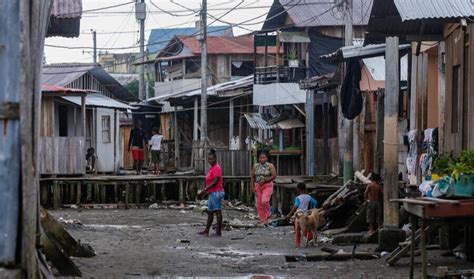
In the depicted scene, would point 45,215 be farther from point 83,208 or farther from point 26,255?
point 83,208

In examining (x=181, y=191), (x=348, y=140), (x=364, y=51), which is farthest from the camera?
(x=181, y=191)

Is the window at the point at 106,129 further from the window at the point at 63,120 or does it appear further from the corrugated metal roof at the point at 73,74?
the window at the point at 63,120

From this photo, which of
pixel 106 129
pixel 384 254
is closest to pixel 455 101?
pixel 384 254

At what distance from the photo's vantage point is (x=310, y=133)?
34.2 meters

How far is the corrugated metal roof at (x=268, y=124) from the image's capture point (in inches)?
1497

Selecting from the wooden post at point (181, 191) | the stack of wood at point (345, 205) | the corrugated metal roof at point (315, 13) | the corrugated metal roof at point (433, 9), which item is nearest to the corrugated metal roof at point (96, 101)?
the wooden post at point (181, 191)

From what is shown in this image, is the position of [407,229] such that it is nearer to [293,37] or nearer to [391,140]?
[391,140]

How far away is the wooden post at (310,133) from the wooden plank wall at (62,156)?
310 inches

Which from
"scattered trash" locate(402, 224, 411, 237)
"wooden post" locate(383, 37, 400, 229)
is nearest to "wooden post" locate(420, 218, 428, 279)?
"wooden post" locate(383, 37, 400, 229)

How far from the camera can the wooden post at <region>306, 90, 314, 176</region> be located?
111 ft

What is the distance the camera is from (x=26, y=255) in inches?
332

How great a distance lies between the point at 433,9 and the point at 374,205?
5.65 metres

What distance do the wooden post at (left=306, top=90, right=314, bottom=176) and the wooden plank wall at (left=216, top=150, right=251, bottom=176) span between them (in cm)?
259

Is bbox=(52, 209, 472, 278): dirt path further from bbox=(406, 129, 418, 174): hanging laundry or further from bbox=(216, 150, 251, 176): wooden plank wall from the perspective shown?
bbox=(216, 150, 251, 176): wooden plank wall
